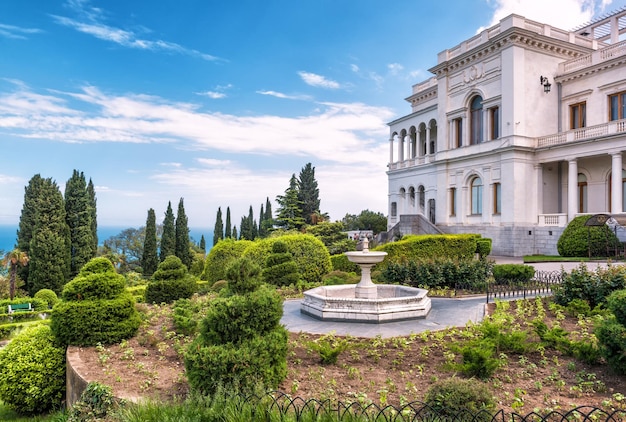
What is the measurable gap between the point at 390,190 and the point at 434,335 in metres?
31.7

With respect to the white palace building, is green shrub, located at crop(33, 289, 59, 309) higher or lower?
lower

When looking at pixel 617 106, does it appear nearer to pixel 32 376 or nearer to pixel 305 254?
pixel 305 254

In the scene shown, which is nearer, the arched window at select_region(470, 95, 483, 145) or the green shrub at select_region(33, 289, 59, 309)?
the green shrub at select_region(33, 289, 59, 309)

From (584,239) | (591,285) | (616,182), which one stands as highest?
(616,182)

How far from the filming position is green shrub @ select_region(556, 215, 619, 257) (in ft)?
64.7

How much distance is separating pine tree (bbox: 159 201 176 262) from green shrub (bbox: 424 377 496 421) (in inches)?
1519

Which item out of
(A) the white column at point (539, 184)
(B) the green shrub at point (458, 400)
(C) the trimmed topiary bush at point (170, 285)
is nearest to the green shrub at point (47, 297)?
(C) the trimmed topiary bush at point (170, 285)

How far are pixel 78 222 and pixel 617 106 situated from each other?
40124 mm

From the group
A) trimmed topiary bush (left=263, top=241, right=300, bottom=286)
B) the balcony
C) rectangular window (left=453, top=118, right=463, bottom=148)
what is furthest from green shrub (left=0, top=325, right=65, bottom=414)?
rectangular window (left=453, top=118, right=463, bottom=148)

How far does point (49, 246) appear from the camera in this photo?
3148cm

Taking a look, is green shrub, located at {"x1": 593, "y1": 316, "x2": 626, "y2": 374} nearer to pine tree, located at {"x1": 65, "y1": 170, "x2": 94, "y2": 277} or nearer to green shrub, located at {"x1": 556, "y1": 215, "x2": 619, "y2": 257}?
green shrub, located at {"x1": 556, "y1": 215, "x2": 619, "y2": 257}

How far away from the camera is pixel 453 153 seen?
3009 centimetres

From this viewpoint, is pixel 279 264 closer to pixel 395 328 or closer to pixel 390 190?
pixel 395 328

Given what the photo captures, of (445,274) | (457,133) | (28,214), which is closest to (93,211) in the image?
(28,214)
